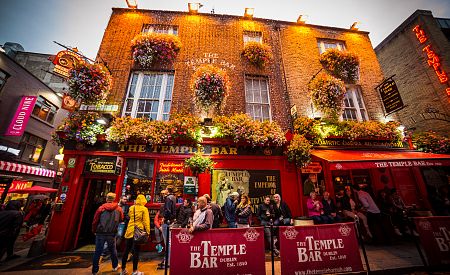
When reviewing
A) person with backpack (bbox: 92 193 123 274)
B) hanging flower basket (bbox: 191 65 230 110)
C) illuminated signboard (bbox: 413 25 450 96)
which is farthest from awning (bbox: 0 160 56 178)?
illuminated signboard (bbox: 413 25 450 96)

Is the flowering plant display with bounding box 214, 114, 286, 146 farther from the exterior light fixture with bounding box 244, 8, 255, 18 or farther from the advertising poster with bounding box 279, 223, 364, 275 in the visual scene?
the exterior light fixture with bounding box 244, 8, 255, 18

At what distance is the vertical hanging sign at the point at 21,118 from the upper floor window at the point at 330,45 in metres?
21.9

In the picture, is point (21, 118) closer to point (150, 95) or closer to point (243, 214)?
point (150, 95)

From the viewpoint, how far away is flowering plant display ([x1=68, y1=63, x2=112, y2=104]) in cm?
774

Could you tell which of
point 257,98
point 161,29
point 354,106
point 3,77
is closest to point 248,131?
point 257,98

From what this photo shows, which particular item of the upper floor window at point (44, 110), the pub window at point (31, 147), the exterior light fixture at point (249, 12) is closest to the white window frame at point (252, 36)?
the exterior light fixture at point (249, 12)

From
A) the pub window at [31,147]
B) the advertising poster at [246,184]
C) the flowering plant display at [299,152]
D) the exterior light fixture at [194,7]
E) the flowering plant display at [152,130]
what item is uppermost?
the exterior light fixture at [194,7]

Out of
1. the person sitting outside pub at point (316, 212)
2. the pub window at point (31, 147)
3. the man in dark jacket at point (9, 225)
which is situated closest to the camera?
the man in dark jacket at point (9, 225)

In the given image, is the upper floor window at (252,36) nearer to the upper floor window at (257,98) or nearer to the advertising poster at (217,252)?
the upper floor window at (257,98)

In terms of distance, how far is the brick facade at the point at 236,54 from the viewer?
9.76m

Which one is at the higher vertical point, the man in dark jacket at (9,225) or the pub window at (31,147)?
the pub window at (31,147)

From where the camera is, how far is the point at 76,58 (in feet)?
28.4

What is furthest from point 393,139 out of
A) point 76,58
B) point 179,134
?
point 76,58

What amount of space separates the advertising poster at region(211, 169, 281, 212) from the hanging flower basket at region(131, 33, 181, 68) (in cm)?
647
